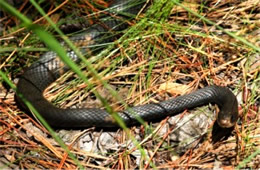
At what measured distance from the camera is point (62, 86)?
3.24 m

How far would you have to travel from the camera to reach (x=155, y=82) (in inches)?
125

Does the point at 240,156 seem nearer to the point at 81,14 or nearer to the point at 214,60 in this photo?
the point at 214,60

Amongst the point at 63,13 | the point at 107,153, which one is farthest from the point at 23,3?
the point at 107,153

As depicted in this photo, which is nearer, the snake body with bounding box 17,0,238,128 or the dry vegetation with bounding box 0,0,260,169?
the dry vegetation with bounding box 0,0,260,169

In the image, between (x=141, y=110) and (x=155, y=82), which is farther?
(x=155, y=82)

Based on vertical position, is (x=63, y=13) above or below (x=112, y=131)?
above

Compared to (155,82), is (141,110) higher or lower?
lower

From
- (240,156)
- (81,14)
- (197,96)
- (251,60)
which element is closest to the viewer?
(240,156)

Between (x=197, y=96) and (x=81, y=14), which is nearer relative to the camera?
(x=197, y=96)

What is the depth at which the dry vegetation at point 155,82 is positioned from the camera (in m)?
2.78

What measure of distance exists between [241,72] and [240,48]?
22 centimetres

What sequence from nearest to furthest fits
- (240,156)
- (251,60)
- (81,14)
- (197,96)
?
(240,156), (197,96), (251,60), (81,14)

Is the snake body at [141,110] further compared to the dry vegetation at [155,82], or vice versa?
the snake body at [141,110]

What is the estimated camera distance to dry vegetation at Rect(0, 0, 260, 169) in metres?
2.78
